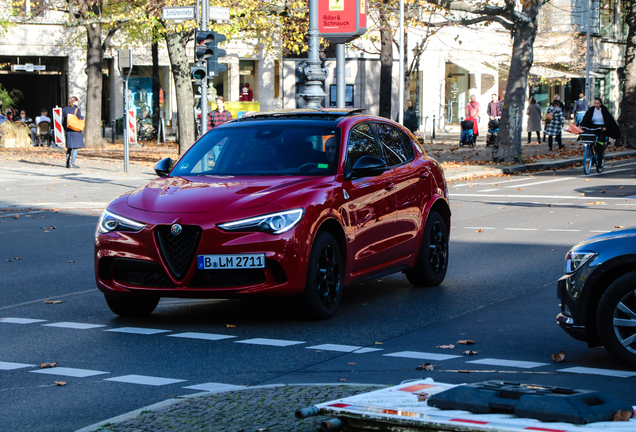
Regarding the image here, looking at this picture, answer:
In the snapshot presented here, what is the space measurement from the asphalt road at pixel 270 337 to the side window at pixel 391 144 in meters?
1.29

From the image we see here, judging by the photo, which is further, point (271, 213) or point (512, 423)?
point (271, 213)

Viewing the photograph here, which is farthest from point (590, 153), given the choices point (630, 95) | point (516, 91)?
point (630, 95)

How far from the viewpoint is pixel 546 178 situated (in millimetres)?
25031

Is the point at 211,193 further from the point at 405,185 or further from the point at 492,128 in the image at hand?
the point at 492,128

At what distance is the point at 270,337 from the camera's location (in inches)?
286

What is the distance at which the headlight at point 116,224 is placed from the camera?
7.64 meters

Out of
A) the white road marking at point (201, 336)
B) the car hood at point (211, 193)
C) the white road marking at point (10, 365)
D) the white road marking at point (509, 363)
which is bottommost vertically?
the white road marking at point (201, 336)

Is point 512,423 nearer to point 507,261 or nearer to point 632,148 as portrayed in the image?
point 507,261

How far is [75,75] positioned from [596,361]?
46.5m

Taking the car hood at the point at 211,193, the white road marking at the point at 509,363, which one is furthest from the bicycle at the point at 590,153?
the white road marking at the point at 509,363

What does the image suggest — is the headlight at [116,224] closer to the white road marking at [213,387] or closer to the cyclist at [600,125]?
the white road marking at [213,387]

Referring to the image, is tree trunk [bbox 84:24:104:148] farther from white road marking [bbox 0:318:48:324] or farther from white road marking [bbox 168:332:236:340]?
white road marking [bbox 168:332:236:340]

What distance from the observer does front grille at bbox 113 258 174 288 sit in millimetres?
7565

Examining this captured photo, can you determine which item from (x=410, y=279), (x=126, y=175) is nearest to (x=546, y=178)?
(x=126, y=175)
